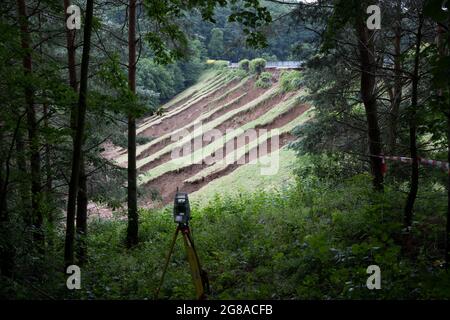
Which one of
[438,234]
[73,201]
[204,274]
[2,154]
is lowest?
[204,274]

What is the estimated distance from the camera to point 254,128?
40.2 m

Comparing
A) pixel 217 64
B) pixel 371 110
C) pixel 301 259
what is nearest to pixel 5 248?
pixel 301 259

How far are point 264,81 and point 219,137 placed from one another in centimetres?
1426

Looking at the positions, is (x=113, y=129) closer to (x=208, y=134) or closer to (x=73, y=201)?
(x=73, y=201)

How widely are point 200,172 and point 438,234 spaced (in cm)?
2838

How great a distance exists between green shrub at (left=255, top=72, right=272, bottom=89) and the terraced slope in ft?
1.97

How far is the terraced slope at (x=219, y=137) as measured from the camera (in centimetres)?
3256

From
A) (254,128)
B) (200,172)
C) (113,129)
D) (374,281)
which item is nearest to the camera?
(374,281)

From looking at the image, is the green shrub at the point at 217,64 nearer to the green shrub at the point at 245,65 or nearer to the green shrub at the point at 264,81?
the green shrub at the point at 245,65

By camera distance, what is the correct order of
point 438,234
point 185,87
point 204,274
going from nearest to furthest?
point 204,274
point 438,234
point 185,87

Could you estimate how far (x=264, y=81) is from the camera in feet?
172

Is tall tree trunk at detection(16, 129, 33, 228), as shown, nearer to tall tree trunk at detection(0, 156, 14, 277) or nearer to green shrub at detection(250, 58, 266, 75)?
tall tree trunk at detection(0, 156, 14, 277)

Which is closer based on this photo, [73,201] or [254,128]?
[73,201]
